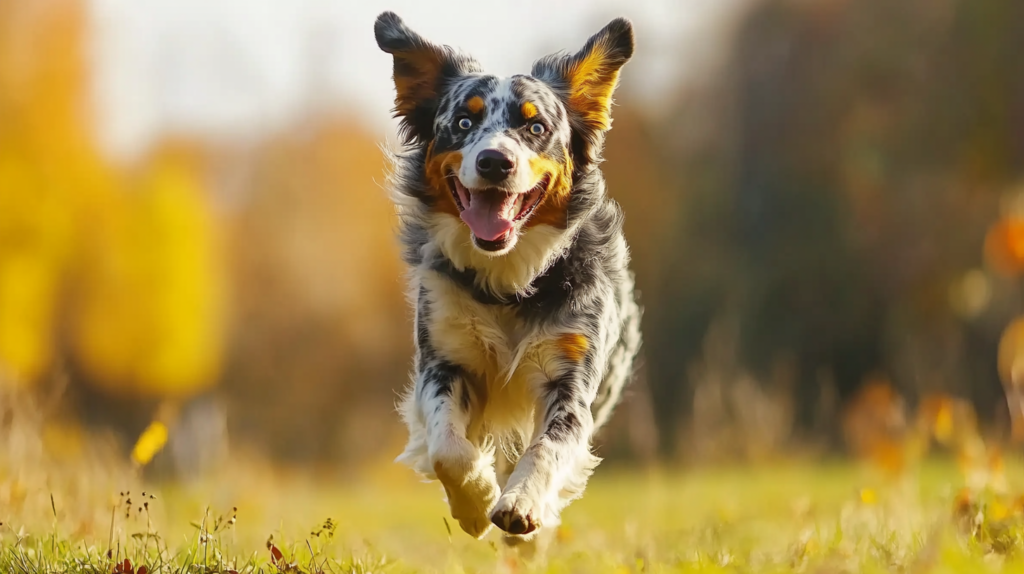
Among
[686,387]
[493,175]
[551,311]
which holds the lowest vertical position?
[686,387]

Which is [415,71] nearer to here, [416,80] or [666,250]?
[416,80]

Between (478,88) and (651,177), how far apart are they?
2101 cm

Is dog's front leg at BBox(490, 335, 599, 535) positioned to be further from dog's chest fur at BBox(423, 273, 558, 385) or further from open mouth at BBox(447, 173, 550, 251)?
open mouth at BBox(447, 173, 550, 251)

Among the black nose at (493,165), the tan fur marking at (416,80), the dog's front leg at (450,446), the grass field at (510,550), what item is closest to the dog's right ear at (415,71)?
the tan fur marking at (416,80)

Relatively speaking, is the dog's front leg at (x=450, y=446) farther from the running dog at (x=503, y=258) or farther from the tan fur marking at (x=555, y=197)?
the tan fur marking at (x=555, y=197)

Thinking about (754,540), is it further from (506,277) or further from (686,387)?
(686,387)

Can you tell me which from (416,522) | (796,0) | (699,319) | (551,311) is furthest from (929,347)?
Result: (551,311)

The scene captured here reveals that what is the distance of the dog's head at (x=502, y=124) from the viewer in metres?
4.77

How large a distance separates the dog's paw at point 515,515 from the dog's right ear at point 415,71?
2025 mm

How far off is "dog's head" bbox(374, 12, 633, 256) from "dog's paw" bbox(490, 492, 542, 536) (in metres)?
1.12

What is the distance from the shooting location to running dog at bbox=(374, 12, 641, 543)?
471 cm

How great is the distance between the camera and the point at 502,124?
494cm

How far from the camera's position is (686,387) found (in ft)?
70.8

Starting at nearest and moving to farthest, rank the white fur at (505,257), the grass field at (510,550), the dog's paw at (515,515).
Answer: the dog's paw at (515,515) → the grass field at (510,550) → the white fur at (505,257)
